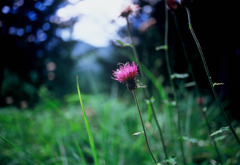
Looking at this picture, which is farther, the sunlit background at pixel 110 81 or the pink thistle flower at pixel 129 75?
the sunlit background at pixel 110 81

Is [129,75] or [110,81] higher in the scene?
[129,75]

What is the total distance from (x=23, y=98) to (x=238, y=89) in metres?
3.97

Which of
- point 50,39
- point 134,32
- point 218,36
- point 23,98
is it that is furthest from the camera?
point 23,98

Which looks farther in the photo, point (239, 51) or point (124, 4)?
point (239, 51)

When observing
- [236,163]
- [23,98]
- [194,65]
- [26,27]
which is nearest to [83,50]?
[26,27]

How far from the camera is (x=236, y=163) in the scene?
0.83 meters

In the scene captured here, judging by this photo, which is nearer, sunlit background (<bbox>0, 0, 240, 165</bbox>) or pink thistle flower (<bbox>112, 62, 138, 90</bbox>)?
pink thistle flower (<bbox>112, 62, 138, 90</bbox>)

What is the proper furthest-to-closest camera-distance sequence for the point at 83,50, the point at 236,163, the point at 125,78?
the point at 83,50, the point at 236,163, the point at 125,78

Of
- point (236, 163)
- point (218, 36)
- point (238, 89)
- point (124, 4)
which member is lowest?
point (236, 163)

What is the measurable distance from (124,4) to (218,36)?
2.23 ft

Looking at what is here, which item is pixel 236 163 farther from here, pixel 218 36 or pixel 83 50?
pixel 83 50

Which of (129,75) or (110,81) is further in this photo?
(110,81)

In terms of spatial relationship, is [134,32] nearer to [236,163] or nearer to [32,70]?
[236,163]

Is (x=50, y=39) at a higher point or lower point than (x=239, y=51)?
higher
